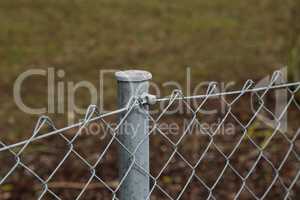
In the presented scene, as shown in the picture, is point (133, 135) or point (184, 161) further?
point (184, 161)

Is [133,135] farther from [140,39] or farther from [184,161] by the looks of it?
[140,39]

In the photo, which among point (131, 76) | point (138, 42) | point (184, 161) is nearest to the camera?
point (131, 76)

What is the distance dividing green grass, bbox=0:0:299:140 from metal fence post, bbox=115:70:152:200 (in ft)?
8.07

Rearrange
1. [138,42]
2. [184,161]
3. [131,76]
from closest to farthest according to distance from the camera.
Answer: [131,76] < [184,161] < [138,42]

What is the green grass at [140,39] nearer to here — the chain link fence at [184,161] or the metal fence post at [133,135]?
the chain link fence at [184,161]

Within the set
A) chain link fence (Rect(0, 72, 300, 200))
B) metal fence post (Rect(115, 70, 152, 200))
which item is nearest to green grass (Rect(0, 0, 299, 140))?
chain link fence (Rect(0, 72, 300, 200))

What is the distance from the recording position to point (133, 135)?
53.5 inches

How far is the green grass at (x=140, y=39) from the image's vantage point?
4.71 meters

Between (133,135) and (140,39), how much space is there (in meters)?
4.48

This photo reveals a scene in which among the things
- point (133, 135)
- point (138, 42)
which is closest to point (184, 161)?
point (133, 135)

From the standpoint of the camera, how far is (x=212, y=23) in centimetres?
612

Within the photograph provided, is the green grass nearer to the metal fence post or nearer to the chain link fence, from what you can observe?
the chain link fence

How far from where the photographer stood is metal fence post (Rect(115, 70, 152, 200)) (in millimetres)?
1360

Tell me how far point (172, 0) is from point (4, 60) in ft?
8.99
